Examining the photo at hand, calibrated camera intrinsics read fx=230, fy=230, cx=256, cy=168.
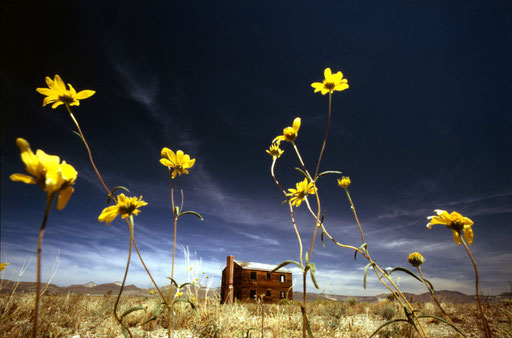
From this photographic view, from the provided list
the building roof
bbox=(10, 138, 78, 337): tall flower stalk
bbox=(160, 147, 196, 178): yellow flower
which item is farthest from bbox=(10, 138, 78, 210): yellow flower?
the building roof

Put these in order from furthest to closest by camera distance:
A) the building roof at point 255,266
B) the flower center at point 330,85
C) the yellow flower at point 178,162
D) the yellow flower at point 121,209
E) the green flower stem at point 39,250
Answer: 1. the building roof at point 255,266
2. the flower center at point 330,85
3. the yellow flower at point 178,162
4. the yellow flower at point 121,209
5. the green flower stem at point 39,250

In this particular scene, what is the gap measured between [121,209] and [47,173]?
619mm

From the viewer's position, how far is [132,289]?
42.1 meters

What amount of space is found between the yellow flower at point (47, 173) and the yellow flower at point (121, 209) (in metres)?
0.49

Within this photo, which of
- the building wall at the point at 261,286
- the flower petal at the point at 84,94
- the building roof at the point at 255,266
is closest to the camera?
the flower petal at the point at 84,94

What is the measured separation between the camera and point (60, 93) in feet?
4.55

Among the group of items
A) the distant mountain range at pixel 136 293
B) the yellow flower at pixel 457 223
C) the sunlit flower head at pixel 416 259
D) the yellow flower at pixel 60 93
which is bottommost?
the distant mountain range at pixel 136 293

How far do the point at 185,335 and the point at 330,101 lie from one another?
3.61 meters

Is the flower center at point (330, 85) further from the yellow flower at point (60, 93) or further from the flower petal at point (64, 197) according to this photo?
the flower petal at point (64, 197)

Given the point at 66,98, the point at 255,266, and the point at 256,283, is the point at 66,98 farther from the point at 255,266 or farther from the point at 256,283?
the point at 255,266

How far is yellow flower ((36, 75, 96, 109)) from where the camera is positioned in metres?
1.35

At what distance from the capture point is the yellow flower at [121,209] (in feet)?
4.21

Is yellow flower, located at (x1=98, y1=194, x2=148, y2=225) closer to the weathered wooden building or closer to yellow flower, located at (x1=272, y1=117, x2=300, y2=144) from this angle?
yellow flower, located at (x1=272, y1=117, x2=300, y2=144)

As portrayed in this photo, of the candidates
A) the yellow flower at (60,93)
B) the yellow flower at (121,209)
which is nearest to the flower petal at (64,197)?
the yellow flower at (121,209)
